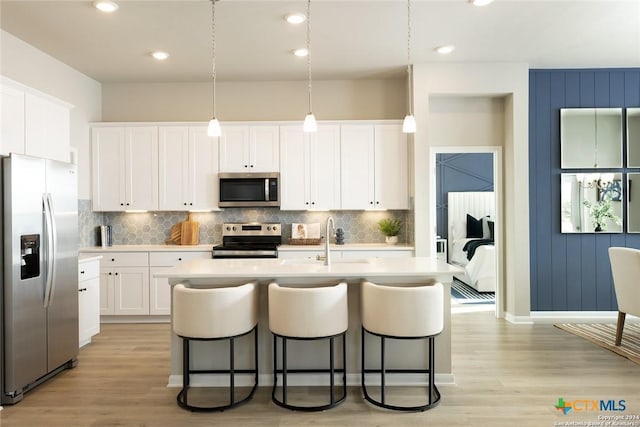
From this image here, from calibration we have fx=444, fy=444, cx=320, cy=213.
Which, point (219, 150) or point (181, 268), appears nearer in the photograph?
point (181, 268)

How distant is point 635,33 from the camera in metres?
4.13

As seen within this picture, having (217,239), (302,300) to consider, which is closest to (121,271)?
(217,239)

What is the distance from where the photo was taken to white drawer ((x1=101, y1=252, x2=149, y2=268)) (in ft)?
16.5

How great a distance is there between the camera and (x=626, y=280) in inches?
156

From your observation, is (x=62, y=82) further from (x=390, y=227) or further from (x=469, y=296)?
(x=469, y=296)

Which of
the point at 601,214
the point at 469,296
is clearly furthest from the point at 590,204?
the point at 469,296

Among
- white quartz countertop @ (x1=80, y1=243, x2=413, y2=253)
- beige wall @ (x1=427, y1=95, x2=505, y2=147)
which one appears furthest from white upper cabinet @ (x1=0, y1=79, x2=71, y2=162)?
beige wall @ (x1=427, y1=95, x2=505, y2=147)

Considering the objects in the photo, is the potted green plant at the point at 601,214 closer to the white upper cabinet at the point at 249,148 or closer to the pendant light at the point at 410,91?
the pendant light at the point at 410,91

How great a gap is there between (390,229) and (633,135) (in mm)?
2971

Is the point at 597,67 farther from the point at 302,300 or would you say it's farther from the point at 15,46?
the point at 15,46

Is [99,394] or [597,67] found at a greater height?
A: [597,67]

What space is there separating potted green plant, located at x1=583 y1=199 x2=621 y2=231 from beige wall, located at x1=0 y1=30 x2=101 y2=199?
5731mm

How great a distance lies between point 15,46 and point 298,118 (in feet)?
9.63

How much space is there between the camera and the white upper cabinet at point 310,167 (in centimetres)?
526
